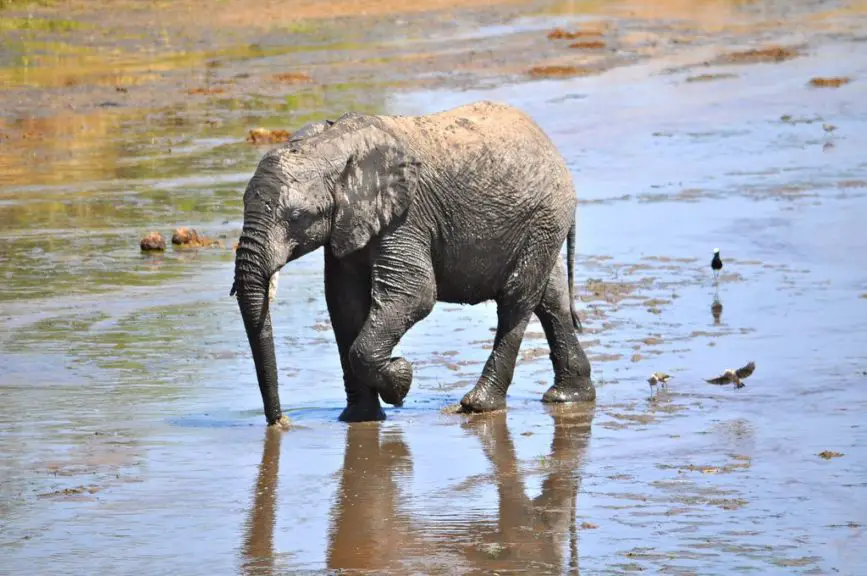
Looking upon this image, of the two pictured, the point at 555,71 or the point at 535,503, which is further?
the point at 555,71

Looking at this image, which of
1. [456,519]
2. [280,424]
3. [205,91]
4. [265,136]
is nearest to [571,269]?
[280,424]

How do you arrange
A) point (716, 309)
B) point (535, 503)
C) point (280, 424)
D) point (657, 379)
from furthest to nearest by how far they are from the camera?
point (716, 309)
point (657, 379)
point (280, 424)
point (535, 503)

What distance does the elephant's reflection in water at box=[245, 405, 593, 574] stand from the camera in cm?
822

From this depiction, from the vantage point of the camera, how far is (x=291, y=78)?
3041 centimetres

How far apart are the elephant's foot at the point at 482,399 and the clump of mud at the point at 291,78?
19246 millimetres

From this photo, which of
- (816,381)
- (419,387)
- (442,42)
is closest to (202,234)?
(419,387)

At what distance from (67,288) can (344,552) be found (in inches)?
301

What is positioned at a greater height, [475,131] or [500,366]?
[475,131]

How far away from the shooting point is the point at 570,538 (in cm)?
860

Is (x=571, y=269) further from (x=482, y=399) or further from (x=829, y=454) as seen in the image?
(x=829, y=454)

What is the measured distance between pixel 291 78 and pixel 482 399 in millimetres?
19661

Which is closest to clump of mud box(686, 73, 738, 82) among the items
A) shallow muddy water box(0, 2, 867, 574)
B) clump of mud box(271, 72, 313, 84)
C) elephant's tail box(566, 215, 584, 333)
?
shallow muddy water box(0, 2, 867, 574)

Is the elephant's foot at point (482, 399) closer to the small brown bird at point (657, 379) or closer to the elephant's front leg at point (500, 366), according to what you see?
the elephant's front leg at point (500, 366)

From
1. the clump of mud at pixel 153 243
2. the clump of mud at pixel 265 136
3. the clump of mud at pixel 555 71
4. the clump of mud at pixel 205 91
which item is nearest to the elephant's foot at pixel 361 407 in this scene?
the clump of mud at pixel 153 243
